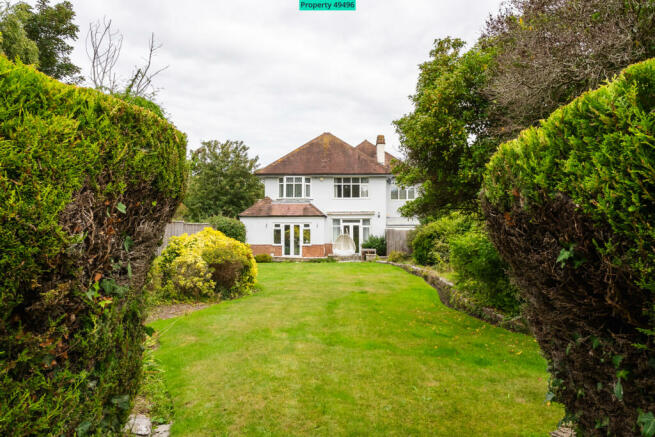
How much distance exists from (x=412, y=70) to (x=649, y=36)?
19.3 feet

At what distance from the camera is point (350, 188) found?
28547mm

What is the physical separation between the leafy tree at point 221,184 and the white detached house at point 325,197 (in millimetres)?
15482

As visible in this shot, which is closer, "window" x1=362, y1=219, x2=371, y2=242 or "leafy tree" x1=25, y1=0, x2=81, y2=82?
"leafy tree" x1=25, y1=0, x2=81, y2=82

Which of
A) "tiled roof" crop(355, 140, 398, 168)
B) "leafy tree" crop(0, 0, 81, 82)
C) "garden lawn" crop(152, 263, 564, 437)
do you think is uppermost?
"leafy tree" crop(0, 0, 81, 82)

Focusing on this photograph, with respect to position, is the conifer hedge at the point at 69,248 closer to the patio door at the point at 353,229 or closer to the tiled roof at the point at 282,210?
the tiled roof at the point at 282,210

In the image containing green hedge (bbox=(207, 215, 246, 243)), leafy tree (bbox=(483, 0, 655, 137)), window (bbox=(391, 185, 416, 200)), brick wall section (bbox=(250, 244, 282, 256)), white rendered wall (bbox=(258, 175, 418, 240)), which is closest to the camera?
leafy tree (bbox=(483, 0, 655, 137))

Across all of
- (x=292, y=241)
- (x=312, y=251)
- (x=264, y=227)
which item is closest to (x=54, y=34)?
(x=264, y=227)

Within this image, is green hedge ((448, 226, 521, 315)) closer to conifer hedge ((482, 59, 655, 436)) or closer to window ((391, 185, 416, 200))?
conifer hedge ((482, 59, 655, 436))

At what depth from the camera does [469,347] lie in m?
6.25

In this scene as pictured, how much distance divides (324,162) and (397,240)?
910cm

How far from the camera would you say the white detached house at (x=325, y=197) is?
27062 mm

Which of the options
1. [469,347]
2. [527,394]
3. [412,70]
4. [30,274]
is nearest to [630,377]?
[527,394]

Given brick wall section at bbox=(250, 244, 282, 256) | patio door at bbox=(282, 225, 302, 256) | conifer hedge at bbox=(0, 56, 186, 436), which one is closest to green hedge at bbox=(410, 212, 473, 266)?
patio door at bbox=(282, 225, 302, 256)

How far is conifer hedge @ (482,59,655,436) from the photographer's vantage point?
5.54 ft
